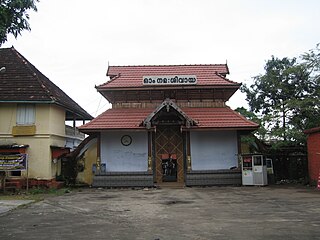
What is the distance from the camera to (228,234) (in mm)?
7121

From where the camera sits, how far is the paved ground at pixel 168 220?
7.20 meters

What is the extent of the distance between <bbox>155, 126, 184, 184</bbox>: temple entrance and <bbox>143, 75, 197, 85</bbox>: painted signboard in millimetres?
2717

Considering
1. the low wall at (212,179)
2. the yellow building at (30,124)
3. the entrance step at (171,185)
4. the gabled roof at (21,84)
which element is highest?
the gabled roof at (21,84)

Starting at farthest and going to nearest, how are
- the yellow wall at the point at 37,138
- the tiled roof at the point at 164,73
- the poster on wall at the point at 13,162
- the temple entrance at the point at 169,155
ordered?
the tiled roof at the point at 164,73, the temple entrance at the point at 169,155, the yellow wall at the point at 37,138, the poster on wall at the point at 13,162

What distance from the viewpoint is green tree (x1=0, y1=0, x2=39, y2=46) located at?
274 inches

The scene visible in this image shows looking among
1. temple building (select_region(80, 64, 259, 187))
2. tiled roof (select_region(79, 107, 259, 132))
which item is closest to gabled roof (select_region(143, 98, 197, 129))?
temple building (select_region(80, 64, 259, 187))

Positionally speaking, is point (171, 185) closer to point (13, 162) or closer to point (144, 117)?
point (144, 117)

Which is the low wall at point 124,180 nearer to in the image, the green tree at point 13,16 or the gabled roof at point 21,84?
the gabled roof at point 21,84

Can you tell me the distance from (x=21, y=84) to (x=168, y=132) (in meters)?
8.62

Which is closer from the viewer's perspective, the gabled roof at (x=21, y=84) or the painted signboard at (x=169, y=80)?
the gabled roof at (x=21, y=84)

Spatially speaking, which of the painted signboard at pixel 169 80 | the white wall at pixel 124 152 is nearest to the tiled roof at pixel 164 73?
the painted signboard at pixel 169 80

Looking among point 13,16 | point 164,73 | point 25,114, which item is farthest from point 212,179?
point 13,16

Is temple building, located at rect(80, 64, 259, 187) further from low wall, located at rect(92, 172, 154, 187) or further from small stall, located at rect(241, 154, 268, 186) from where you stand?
small stall, located at rect(241, 154, 268, 186)

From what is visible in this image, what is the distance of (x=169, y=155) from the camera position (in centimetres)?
2027
